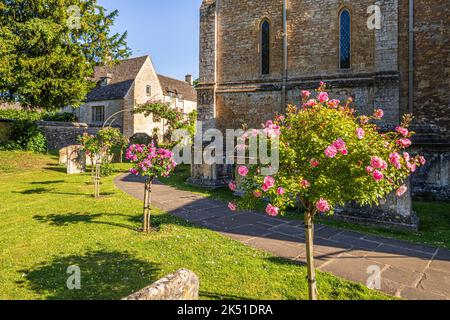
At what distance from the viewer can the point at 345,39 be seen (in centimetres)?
1532

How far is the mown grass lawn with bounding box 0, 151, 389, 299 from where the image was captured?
4.04m

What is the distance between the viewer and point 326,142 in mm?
3172

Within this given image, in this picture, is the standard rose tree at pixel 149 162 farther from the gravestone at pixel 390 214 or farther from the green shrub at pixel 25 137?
the green shrub at pixel 25 137

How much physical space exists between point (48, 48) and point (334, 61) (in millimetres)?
18091

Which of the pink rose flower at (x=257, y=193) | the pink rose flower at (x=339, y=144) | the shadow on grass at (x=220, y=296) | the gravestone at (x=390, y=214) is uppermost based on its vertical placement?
the pink rose flower at (x=339, y=144)

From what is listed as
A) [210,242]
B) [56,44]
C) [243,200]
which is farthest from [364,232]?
[56,44]

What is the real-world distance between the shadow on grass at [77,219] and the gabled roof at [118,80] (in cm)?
2486

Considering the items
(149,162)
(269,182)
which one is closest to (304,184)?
(269,182)

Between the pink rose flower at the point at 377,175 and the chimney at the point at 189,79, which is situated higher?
the chimney at the point at 189,79

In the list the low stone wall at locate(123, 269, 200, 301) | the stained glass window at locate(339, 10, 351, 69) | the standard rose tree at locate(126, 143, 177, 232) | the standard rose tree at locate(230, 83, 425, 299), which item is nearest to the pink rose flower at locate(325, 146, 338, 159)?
the standard rose tree at locate(230, 83, 425, 299)

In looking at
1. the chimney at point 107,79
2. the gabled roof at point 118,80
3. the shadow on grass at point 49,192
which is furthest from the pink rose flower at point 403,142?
the chimney at point 107,79

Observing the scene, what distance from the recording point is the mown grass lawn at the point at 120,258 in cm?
404

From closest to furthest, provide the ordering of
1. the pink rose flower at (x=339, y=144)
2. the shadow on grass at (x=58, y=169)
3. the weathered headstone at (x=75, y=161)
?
the pink rose flower at (x=339, y=144)
the weathered headstone at (x=75, y=161)
the shadow on grass at (x=58, y=169)
